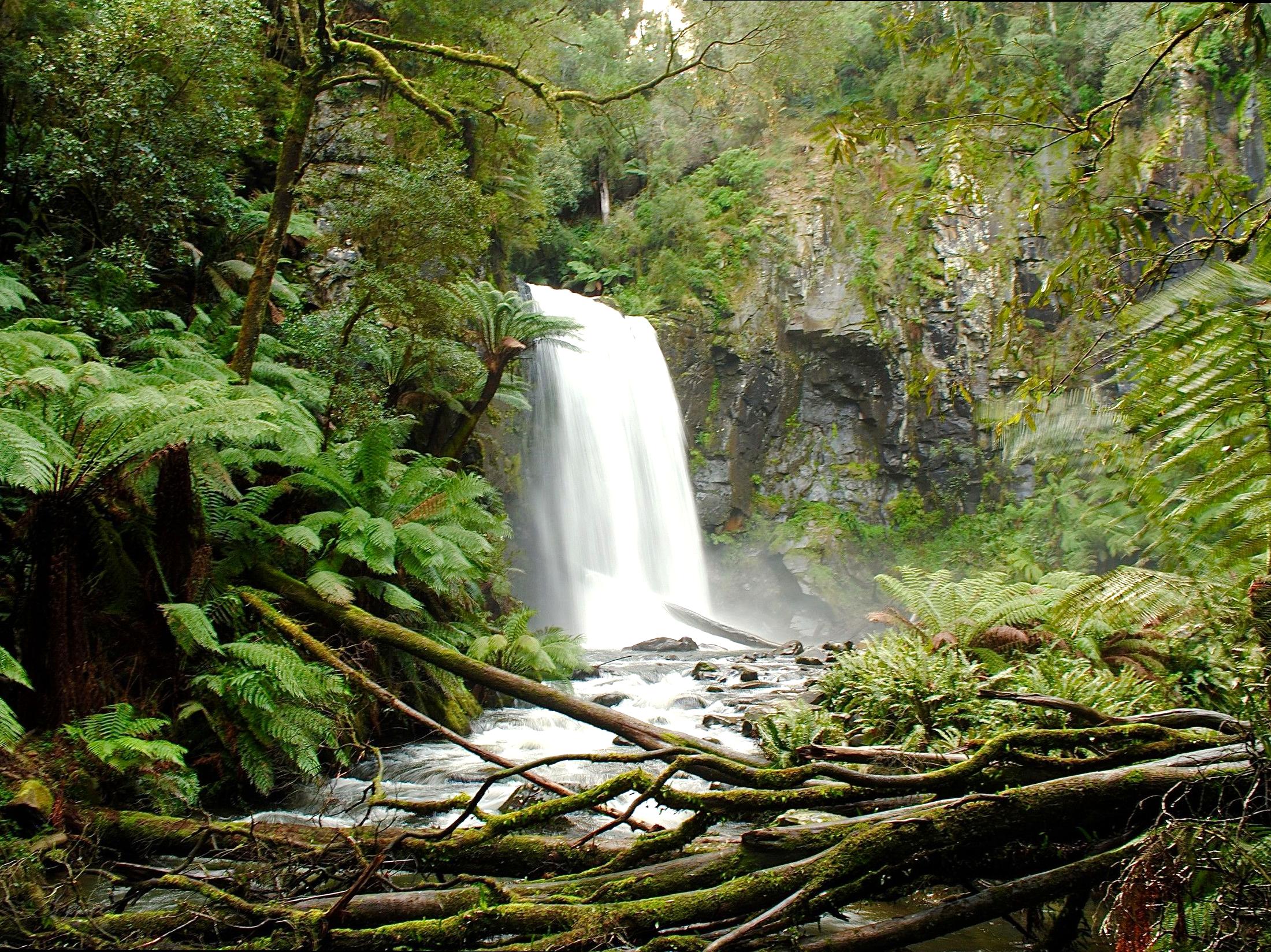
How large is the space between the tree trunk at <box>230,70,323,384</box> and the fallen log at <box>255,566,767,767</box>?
1920 mm

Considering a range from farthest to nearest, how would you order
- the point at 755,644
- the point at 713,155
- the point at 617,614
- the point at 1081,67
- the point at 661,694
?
the point at 713,155
the point at 617,614
the point at 755,644
the point at 1081,67
the point at 661,694

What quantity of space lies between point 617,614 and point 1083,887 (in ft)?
44.9

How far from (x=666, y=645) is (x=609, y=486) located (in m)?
4.79

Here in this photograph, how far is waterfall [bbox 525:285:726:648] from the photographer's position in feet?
50.1

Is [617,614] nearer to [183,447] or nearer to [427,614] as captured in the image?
[427,614]

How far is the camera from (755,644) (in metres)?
14.4

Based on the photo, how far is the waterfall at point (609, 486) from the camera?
1526 centimetres

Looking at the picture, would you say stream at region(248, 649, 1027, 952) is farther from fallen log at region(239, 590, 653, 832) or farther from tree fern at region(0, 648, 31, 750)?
tree fern at region(0, 648, 31, 750)

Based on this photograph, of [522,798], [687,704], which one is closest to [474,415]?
[687,704]

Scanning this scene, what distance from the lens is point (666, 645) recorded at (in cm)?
1278

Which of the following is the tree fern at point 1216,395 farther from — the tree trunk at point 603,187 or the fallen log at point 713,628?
the tree trunk at point 603,187

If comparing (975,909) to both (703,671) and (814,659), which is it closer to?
(703,671)

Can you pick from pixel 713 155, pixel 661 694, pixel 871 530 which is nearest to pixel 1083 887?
pixel 661 694

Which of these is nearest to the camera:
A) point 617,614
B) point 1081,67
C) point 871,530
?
point 1081,67
